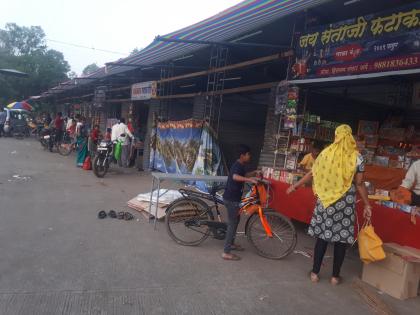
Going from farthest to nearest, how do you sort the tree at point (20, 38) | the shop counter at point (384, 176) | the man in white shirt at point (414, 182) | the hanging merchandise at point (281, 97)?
the tree at point (20, 38) → the shop counter at point (384, 176) → the hanging merchandise at point (281, 97) → the man in white shirt at point (414, 182)

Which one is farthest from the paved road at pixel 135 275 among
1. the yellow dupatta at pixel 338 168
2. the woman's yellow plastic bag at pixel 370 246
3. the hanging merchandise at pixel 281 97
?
the hanging merchandise at pixel 281 97

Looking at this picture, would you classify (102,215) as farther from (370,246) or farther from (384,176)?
(384,176)

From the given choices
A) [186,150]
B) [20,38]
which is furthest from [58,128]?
[20,38]

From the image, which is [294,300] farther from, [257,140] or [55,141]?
[55,141]

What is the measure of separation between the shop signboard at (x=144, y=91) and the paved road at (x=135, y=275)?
20.4 ft

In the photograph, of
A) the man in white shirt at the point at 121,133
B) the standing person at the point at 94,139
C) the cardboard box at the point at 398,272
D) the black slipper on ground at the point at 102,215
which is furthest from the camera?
the standing person at the point at 94,139

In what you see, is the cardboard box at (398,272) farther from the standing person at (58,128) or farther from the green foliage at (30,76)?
the green foliage at (30,76)

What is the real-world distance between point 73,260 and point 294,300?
249cm

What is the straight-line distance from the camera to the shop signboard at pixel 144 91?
473 inches

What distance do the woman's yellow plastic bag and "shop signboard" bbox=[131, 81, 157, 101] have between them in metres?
8.89

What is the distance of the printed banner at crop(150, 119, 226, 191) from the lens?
9328 millimetres

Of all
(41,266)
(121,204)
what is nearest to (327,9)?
(121,204)

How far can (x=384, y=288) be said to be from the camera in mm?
4293

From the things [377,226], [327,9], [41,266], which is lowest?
[41,266]
